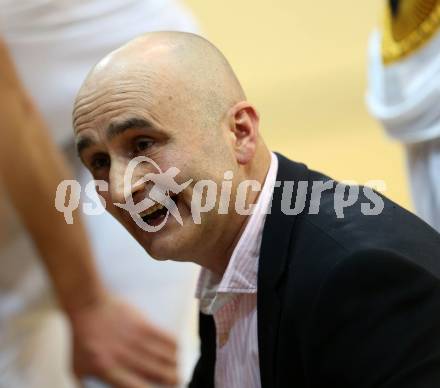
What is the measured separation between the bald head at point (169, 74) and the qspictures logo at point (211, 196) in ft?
0.16

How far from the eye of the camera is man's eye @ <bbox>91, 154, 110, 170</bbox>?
62cm

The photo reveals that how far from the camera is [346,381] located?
0.58m

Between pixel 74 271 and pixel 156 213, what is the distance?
540 mm

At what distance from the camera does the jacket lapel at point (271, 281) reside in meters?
0.62

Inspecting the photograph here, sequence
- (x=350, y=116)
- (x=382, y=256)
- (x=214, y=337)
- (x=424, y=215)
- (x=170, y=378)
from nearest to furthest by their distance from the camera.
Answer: (x=382, y=256), (x=214, y=337), (x=424, y=215), (x=170, y=378), (x=350, y=116)

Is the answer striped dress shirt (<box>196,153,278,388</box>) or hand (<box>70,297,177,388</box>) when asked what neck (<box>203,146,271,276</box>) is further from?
hand (<box>70,297,177,388</box>)

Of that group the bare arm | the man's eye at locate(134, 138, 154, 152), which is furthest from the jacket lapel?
the bare arm

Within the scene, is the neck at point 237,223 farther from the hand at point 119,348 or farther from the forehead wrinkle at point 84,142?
the hand at point 119,348

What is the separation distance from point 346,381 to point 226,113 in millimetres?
201

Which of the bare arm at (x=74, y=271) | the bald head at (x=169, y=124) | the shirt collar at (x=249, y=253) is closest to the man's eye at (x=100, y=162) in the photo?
the bald head at (x=169, y=124)

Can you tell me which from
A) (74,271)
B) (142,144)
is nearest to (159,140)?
(142,144)

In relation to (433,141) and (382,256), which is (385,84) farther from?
(382,256)

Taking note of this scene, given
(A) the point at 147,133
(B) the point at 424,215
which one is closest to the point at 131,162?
(A) the point at 147,133

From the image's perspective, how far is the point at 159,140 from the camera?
0.60 meters
